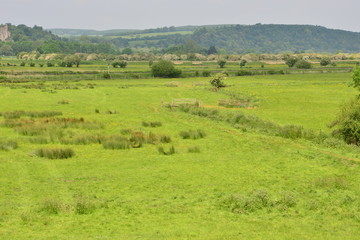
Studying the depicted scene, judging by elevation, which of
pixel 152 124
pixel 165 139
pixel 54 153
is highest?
pixel 54 153

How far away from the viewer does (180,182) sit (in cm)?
2836

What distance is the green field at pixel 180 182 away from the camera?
66.7ft

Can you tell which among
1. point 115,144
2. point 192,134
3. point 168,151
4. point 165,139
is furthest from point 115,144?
point 192,134

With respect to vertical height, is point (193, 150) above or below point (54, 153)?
below

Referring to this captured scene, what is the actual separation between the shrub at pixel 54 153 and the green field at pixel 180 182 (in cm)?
41

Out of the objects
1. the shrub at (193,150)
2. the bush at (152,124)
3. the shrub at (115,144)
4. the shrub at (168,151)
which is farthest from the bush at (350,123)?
the shrub at (115,144)

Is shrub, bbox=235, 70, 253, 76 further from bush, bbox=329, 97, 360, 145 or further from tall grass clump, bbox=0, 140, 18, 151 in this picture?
tall grass clump, bbox=0, 140, 18, 151

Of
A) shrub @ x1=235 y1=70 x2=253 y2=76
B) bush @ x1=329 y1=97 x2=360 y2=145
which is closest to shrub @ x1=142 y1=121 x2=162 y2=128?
bush @ x1=329 y1=97 x2=360 y2=145

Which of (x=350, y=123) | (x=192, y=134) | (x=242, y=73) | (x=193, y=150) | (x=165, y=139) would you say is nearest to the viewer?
(x=193, y=150)

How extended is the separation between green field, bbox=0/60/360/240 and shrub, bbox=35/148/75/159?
408mm

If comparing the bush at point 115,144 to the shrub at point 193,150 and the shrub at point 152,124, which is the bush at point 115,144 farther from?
the shrub at point 152,124

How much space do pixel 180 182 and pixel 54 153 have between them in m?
11.4

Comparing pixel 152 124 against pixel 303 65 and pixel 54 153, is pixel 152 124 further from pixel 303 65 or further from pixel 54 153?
pixel 303 65

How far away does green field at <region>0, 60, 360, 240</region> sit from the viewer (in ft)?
66.7
